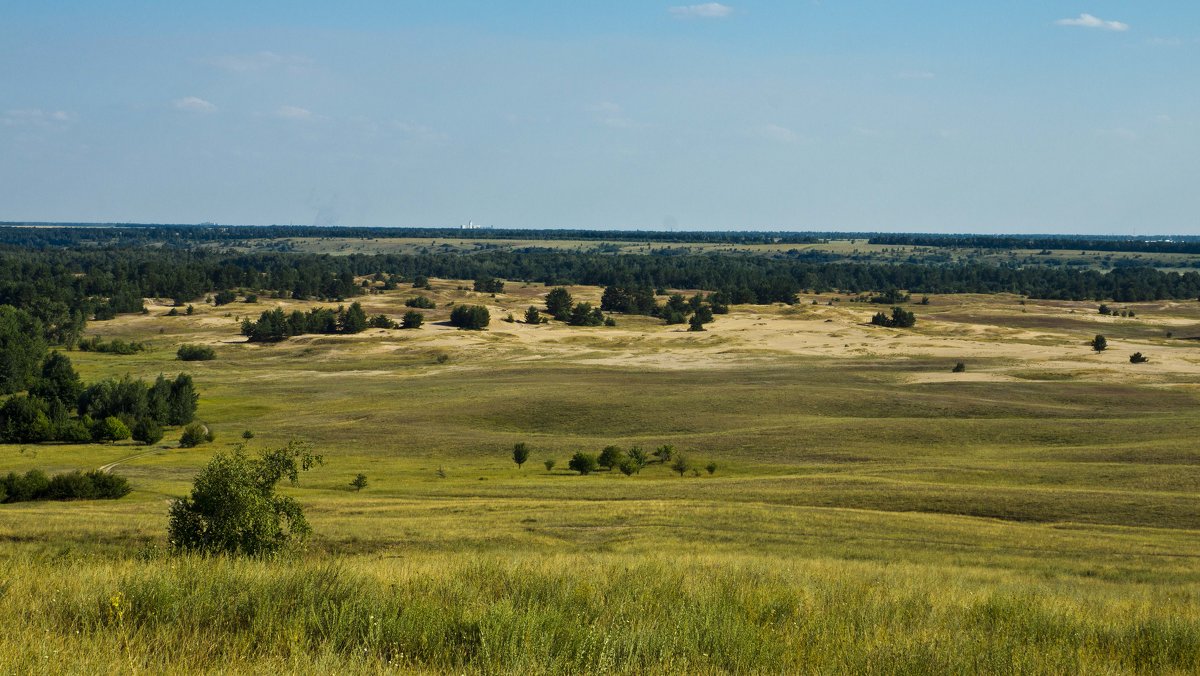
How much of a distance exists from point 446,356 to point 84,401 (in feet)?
147

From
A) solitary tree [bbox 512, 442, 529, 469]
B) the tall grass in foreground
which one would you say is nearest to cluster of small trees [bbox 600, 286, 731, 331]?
solitary tree [bbox 512, 442, 529, 469]

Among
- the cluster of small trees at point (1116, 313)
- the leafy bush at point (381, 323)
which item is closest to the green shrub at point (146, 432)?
the leafy bush at point (381, 323)

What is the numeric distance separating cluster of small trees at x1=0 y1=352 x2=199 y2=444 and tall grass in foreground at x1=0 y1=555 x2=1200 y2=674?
67.2 m

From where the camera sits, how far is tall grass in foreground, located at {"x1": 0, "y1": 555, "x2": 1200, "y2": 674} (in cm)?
924

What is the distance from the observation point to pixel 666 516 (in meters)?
36.8

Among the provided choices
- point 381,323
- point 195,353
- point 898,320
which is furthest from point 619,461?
point 898,320

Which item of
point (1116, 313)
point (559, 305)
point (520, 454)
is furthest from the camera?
point (1116, 313)

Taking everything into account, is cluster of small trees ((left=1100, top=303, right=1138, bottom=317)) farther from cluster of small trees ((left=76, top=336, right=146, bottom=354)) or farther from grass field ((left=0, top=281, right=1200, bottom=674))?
cluster of small trees ((left=76, top=336, right=146, bottom=354))

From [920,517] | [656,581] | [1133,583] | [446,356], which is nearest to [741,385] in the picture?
[446,356]

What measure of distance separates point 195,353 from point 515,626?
4634 inches

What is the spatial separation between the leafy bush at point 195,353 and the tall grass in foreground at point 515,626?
111080 mm

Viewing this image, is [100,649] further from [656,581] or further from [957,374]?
[957,374]

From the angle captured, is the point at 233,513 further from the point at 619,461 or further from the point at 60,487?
the point at 619,461

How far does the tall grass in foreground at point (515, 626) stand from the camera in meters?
9.24
